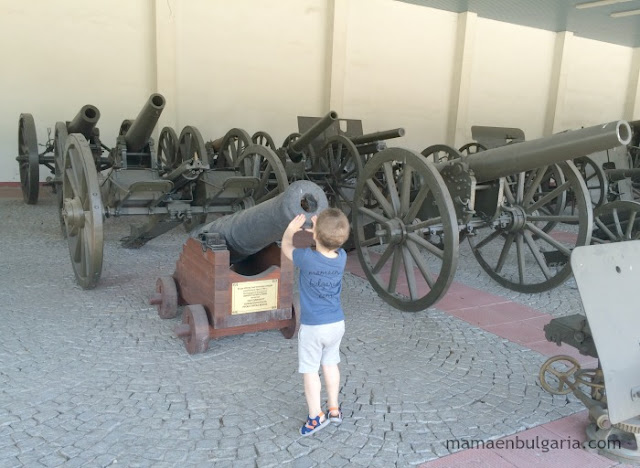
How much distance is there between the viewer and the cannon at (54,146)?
20.9 ft

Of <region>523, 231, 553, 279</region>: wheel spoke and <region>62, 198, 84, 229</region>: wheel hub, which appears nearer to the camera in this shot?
<region>62, 198, 84, 229</region>: wheel hub

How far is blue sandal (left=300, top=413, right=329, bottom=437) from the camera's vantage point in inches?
96.0

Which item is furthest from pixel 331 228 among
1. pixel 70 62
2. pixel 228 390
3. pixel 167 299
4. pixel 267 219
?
pixel 70 62

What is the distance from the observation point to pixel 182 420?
2541 mm

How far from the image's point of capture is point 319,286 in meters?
2.42

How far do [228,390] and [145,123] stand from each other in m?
3.92

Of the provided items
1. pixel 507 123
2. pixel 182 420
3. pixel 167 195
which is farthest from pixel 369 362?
pixel 507 123

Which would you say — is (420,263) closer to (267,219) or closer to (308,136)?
(267,219)

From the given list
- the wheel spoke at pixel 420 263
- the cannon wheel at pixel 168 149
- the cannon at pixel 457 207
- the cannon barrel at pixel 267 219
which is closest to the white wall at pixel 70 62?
the cannon wheel at pixel 168 149

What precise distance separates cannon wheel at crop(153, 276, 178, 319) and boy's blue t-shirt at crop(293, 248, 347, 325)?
5.58ft

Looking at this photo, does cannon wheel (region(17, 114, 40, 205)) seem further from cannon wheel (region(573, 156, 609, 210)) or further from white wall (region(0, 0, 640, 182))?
cannon wheel (region(573, 156, 609, 210))

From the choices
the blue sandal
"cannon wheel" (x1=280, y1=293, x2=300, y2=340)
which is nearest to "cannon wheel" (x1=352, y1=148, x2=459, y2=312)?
"cannon wheel" (x1=280, y1=293, x2=300, y2=340)

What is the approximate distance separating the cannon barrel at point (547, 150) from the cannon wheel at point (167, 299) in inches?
93.2

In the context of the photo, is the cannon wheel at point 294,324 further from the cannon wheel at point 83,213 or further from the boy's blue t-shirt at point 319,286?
the cannon wheel at point 83,213
